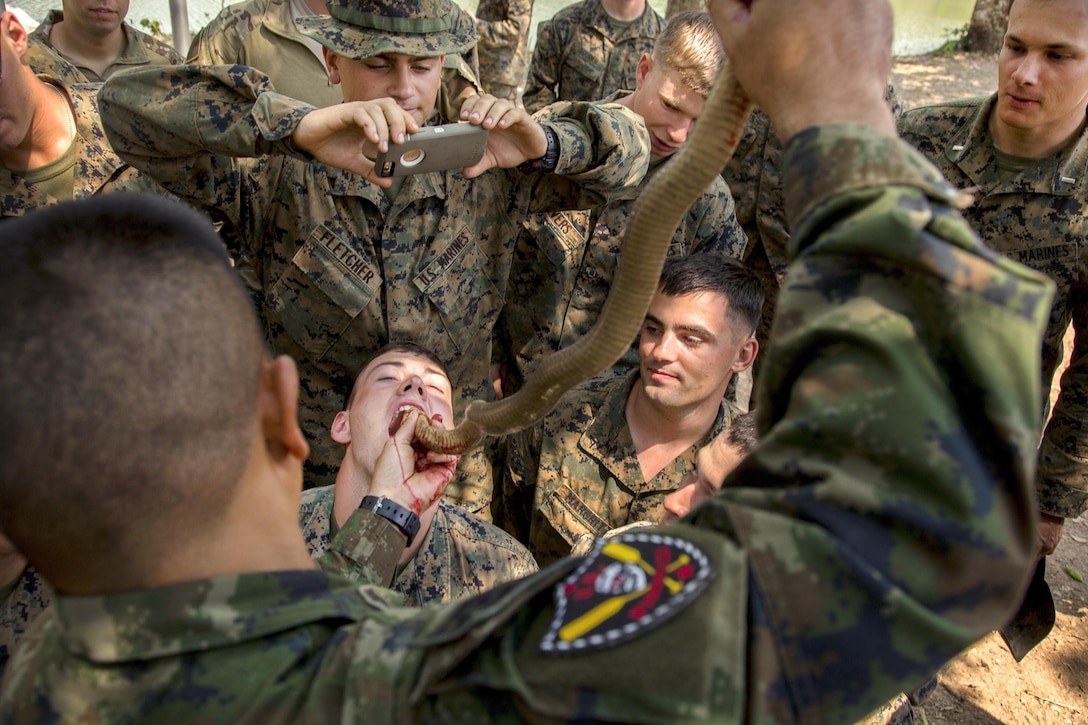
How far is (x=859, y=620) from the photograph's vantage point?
94cm

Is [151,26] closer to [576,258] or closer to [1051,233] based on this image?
[576,258]

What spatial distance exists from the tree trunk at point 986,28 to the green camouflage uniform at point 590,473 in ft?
Result: 57.8

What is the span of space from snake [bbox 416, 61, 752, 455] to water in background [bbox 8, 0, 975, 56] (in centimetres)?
635

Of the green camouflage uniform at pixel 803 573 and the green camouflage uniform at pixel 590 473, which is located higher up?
the green camouflage uniform at pixel 803 573

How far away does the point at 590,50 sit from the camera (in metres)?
7.23

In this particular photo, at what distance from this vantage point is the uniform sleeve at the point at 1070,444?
358cm

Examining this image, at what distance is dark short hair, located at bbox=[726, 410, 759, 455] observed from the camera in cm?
263

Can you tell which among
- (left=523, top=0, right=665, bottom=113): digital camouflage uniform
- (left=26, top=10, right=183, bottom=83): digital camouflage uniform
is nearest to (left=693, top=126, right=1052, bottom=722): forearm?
(left=26, top=10, right=183, bottom=83): digital camouflage uniform

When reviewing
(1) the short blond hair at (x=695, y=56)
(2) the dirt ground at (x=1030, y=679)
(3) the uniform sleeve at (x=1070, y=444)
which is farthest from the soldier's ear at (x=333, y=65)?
(2) the dirt ground at (x=1030, y=679)

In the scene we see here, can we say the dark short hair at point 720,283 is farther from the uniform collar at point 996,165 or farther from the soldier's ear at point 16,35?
the soldier's ear at point 16,35

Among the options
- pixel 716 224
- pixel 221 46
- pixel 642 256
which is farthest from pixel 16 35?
pixel 642 256

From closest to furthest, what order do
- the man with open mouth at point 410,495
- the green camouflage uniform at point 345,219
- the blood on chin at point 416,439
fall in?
1. the man with open mouth at point 410,495
2. the blood on chin at point 416,439
3. the green camouflage uniform at point 345,219

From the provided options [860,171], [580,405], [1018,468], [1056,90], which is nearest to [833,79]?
[860,171]

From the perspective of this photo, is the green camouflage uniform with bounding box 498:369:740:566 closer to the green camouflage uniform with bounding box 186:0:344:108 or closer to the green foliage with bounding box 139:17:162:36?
the green camouflage uniform with bounding box 186:0:344:108
